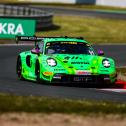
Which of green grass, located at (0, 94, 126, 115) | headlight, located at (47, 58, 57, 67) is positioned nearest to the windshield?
headlight, located at (47, 58, 57, 67)

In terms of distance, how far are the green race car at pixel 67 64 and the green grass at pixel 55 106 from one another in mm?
3862

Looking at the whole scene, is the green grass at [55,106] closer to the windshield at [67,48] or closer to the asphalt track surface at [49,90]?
the asphalt track surface at [49,90]

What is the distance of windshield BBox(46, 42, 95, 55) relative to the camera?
17.7 metres

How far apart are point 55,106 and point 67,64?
511cm

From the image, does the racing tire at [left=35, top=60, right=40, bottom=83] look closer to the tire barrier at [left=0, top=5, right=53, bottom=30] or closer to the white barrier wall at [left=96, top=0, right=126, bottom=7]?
the tire barrier at [left=0, top=5, right=53, bottom=30]

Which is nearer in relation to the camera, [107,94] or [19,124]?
[19,124]

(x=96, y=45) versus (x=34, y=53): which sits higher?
(x=34, y=53)

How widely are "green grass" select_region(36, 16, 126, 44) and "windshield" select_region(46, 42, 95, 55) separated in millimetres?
17306

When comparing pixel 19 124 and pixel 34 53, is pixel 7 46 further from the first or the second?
pixel 19 124

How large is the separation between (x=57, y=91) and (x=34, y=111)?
4.25 metres

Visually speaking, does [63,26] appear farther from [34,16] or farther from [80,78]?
[80,78]

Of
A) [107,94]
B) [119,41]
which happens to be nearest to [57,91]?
[107,94]

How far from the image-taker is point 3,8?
52.4m

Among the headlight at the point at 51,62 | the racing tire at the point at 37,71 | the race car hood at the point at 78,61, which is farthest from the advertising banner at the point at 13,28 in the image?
the headlight at the point at 51,62
